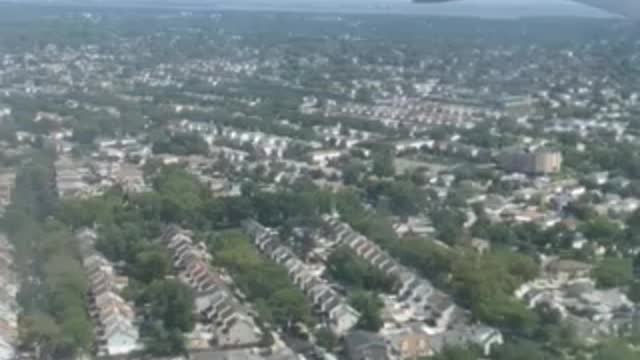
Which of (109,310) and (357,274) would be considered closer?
(109,310)

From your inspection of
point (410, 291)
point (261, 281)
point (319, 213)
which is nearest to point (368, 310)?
point (410, 291)

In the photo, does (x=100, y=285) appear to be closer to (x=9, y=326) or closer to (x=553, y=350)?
(x=9, y=326)

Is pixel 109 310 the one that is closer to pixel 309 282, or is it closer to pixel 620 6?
pixel 309 282

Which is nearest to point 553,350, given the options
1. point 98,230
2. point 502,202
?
point 98,230

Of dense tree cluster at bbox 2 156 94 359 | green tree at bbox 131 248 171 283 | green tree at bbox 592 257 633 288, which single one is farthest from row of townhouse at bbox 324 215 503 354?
dense tree cluster at bbox 2 156 94 359

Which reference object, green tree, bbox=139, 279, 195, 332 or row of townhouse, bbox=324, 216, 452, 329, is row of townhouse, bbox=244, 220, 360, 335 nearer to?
row of townhouse, bbox=324, 216, 452, 329

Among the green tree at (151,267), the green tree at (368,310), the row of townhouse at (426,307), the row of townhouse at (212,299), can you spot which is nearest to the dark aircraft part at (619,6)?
the row of townhouse at (426,307)
